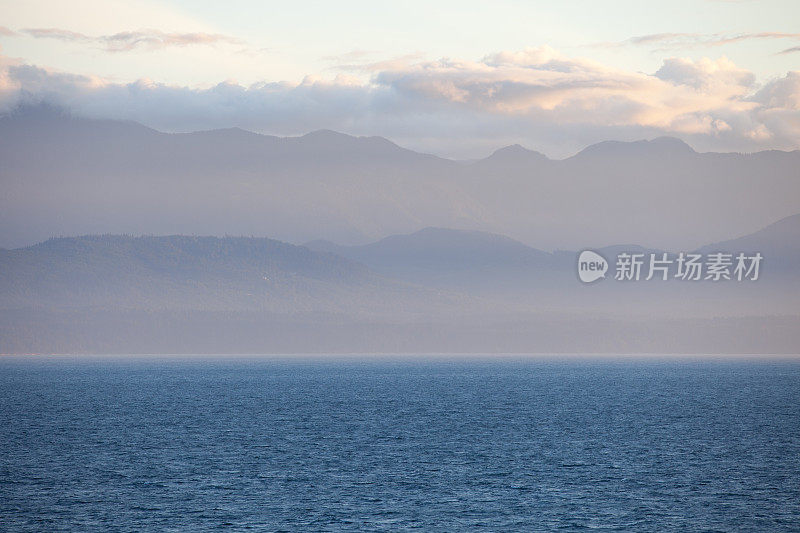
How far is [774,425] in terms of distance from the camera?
12156 cm

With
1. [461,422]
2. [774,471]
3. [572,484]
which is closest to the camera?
[572,484]

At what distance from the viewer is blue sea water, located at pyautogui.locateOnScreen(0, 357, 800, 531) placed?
214 feet

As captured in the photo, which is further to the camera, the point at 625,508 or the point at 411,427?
the point at 411,427

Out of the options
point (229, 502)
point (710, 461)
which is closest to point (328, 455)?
point (229, 502)

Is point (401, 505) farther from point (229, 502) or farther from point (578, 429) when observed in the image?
point (578, 429)

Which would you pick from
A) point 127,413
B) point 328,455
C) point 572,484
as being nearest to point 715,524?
point 572,484

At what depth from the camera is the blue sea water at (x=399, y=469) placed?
214 feet

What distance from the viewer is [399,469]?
83.8 m

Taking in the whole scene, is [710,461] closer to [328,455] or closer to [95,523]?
[328,455]

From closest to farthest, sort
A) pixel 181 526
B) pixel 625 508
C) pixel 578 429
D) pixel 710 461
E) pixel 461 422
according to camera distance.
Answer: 1. pixel 181 526
2. pixel 625 508
3. pixel 710 461
4. pixel 578 429
5. pixel 461 422

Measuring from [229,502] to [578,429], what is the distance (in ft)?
193

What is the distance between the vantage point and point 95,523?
6347cm

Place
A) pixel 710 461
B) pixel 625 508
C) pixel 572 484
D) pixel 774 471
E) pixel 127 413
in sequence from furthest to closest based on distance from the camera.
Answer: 1. pixel 127 413
2. pixel 710 461
3. pixel 774 471
4. pixel 572 484
5. pixel 625 508

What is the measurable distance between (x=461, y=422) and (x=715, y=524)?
62.8 m
